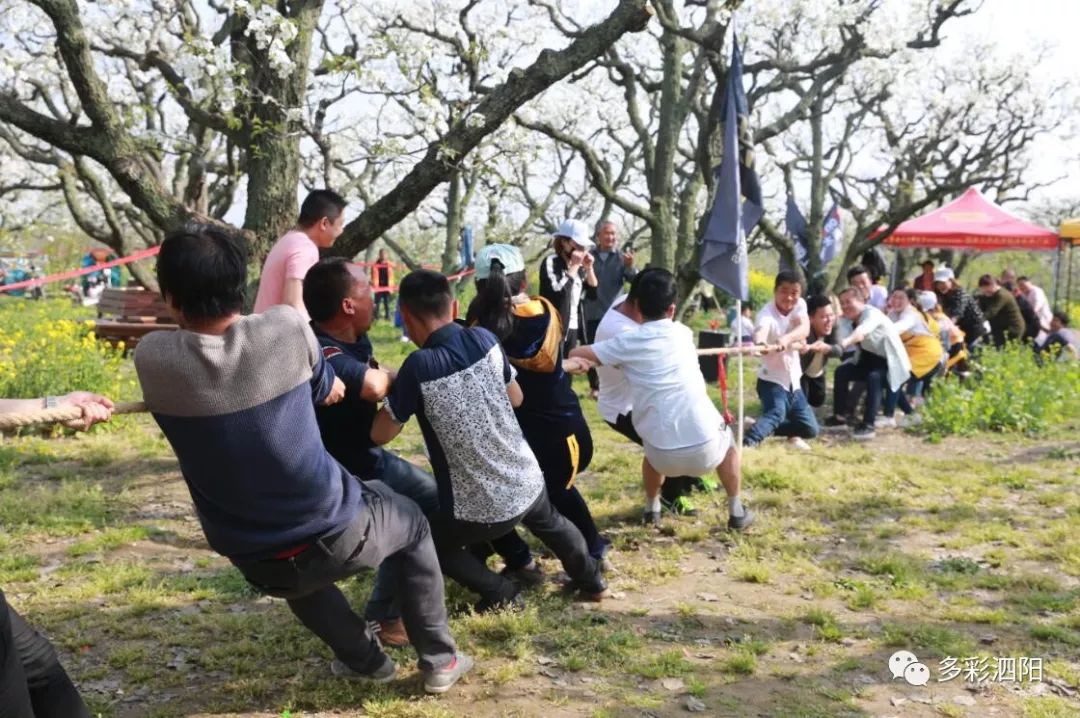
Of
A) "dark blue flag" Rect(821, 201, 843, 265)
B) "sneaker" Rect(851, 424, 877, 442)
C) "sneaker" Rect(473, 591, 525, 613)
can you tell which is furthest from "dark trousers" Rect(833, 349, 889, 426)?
"dark blue flag" Rect(821, 201, 843, 265)

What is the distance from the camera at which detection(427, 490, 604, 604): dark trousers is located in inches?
148

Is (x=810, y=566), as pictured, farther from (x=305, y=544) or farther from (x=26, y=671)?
(x=26, y=671)

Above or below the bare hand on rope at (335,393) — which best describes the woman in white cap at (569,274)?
above

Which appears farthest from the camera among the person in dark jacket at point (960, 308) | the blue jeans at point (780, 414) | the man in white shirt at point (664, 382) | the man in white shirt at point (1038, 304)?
the man in white shirt at point (1038, 304)

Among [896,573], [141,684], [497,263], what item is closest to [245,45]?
[497,263]

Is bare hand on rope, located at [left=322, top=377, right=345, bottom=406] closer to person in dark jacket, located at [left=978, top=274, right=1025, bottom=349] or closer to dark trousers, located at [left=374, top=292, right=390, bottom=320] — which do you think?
person in dark jacket, located at [left=978, top=274, right=1025, bottom=349]

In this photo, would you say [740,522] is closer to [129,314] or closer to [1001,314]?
[1001,314]

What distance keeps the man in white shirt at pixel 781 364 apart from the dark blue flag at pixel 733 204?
79 cm

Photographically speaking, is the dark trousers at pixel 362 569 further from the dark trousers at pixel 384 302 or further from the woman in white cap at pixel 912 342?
the dark trousers at pixel 384 302

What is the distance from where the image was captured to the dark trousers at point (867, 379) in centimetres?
910

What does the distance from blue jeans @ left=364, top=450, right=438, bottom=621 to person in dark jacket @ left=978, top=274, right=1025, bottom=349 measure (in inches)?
457

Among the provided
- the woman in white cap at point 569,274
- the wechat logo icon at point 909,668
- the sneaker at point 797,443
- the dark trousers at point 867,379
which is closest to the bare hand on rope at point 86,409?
the wechat logo icon at point 909,668

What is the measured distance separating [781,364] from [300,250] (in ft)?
13.7

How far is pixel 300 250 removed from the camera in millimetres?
4566
